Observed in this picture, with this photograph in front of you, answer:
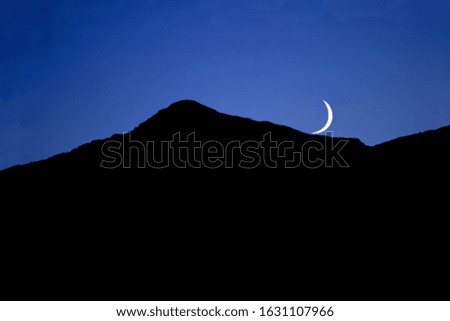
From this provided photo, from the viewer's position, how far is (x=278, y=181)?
13.8m

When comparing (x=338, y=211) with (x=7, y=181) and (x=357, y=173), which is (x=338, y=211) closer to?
(x=357, y=173)

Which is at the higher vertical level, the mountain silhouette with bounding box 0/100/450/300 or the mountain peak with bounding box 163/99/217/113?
the mountain peak with bounding box 163/99/217/113

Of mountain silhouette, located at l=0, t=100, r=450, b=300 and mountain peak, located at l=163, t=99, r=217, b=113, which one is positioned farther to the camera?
mountain peak, located at l=163, t=99, r=217, b=113

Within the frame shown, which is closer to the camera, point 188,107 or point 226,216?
point 226,216

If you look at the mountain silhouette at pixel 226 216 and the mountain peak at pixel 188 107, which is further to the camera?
the mountain peak at pixel 188 107

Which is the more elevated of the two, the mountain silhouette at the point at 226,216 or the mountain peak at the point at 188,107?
the mountain peak at the point at 188,107

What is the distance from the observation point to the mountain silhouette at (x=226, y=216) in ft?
34.0

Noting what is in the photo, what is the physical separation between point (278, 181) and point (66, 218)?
8236 millimetres

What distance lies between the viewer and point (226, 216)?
1260 centimetres

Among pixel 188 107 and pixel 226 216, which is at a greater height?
pixel 188 107

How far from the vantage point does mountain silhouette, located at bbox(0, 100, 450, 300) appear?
10359 mm
